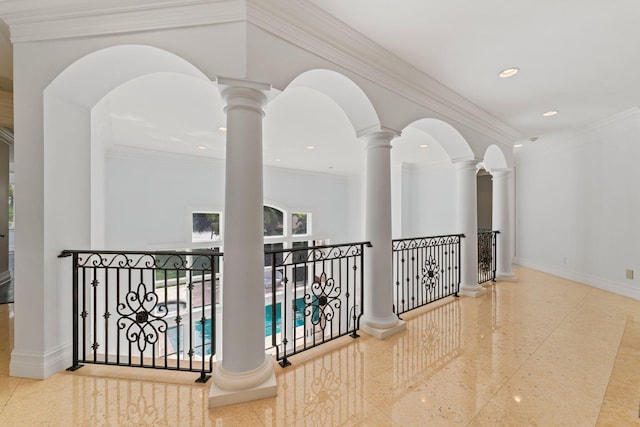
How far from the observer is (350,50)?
2412 mm

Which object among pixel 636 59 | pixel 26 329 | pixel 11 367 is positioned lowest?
pixel 11 367

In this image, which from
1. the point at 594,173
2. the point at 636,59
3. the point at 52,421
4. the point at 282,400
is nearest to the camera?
the point at 52,421

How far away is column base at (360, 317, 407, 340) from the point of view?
110 inches

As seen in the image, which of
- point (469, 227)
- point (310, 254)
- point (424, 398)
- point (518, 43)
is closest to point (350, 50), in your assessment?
point (518, 43)

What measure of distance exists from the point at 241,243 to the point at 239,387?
986 mm

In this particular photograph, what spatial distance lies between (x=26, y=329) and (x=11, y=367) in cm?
30

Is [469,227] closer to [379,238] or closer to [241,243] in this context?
[379,238]

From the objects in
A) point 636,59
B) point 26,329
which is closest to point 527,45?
point 636,59

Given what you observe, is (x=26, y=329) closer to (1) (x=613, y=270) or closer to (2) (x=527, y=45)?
(2) (x=527, y=45)

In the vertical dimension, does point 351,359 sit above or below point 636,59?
below

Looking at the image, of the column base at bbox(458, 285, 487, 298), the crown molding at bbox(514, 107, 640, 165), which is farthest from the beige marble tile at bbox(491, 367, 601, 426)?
the crown molding at bbox(514, 107, 640, 165)

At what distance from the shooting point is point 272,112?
11.8 feet

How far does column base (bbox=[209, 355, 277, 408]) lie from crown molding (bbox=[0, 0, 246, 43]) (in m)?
2.49

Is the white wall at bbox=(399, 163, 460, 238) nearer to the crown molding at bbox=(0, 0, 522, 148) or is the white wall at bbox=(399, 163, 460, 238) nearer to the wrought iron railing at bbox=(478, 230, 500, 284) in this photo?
the wrought iron railing at bbox=(478, 230, 500, 284)
